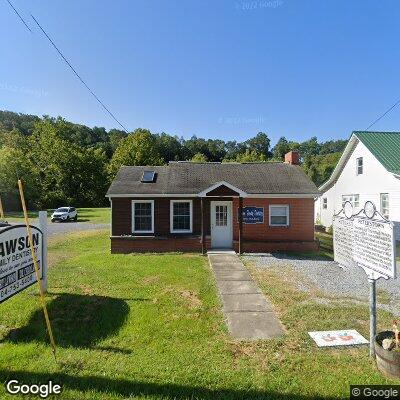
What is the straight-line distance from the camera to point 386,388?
4.54 metres

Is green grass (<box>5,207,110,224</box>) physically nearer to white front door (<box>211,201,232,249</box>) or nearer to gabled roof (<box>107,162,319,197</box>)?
gabled roof (<box>107,162,319,197</box>)

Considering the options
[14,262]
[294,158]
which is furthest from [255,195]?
[14,262]

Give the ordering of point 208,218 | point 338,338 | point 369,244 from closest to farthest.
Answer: point 369,244 < point 338,338 < point 208,218

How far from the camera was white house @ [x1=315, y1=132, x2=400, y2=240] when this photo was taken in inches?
723

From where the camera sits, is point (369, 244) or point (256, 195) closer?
point (369, 244)

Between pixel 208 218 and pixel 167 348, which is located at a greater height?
pixel 208 218

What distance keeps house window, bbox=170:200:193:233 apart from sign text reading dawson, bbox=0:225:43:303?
8624 mm

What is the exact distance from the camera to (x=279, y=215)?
52.2ft

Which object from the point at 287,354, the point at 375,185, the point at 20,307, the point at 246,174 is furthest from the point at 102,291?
the point at 375,185

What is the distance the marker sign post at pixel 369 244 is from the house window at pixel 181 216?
9.82m

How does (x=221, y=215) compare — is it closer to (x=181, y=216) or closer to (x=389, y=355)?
(x=181, y=216)

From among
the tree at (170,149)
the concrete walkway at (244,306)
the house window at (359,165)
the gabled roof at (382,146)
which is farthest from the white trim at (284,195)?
the tree at (170,149)

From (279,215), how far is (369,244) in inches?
425

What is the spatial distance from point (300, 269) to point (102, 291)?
23.3ft
